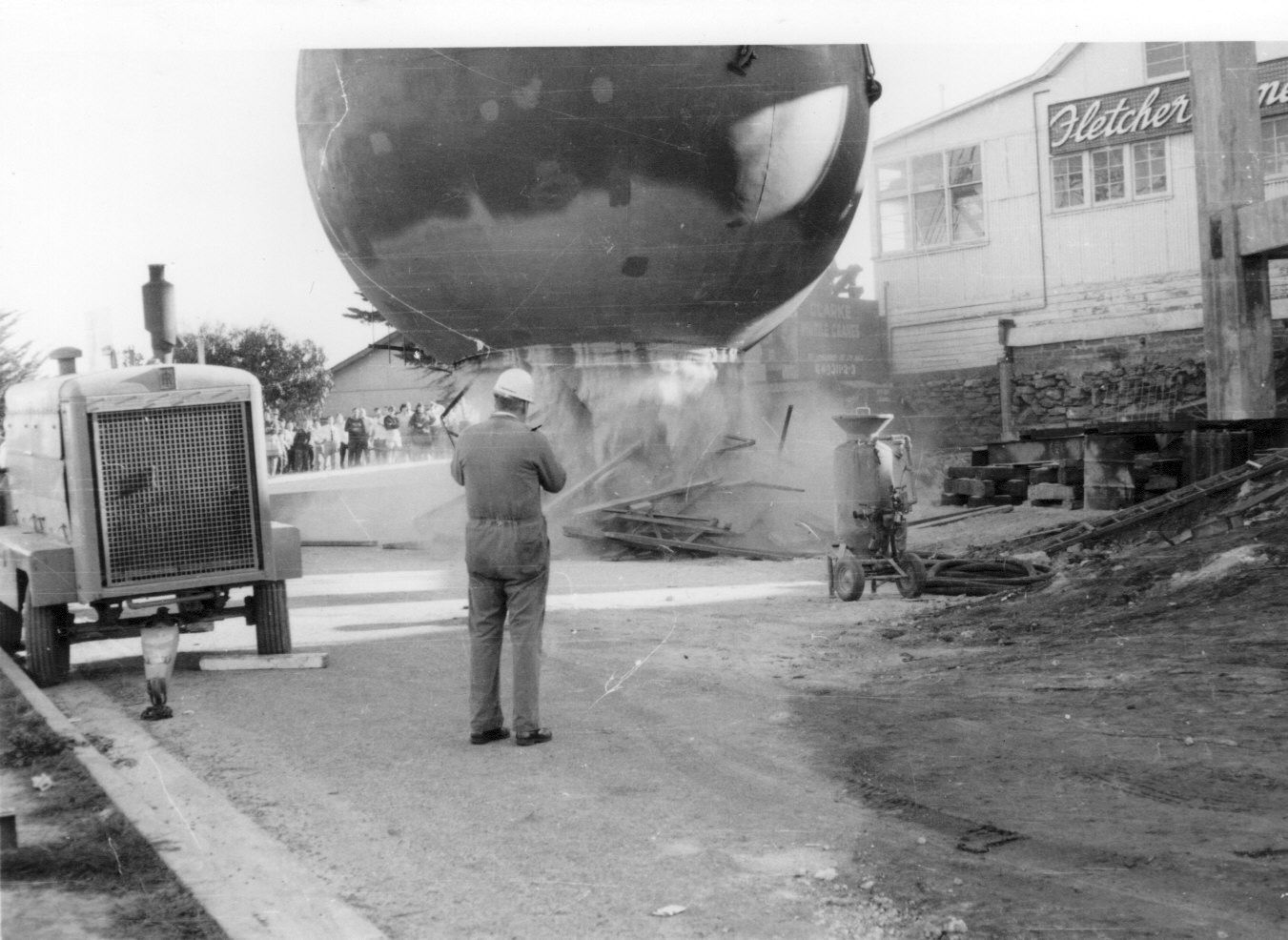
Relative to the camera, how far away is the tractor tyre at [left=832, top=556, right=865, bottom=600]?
1012cm

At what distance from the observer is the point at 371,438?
21.8 metres

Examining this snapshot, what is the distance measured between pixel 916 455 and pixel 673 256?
9191mm

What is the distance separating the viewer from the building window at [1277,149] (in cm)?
1908

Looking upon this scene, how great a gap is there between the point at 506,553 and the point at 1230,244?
11090mm

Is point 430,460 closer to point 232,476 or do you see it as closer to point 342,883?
point 232,476

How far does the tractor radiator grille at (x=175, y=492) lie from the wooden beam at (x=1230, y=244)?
1095 centimetres

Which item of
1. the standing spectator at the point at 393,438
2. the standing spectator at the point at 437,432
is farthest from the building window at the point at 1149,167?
the standing spectator at the point at 393,438

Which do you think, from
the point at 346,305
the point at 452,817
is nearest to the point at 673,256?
the point at 346,305

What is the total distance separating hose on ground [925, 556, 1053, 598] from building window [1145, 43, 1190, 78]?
516 inches

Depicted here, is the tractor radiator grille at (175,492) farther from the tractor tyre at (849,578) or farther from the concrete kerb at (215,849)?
the tractor tyre at (849,578)

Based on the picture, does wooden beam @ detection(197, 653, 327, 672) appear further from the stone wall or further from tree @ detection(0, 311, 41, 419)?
the stone wall

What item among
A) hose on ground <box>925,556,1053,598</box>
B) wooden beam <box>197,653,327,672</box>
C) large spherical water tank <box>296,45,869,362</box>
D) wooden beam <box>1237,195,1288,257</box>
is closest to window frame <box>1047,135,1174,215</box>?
large spherical water tank <box>296,45,869,362</box>

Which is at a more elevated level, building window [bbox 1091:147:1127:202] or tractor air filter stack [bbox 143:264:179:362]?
building window [bbox 1091:147:1127:202]

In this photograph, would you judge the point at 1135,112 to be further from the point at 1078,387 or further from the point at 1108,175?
the point at 1078,387
